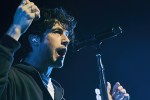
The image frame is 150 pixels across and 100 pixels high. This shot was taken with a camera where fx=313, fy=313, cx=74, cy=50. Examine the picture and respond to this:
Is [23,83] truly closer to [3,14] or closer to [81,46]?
[81,46]

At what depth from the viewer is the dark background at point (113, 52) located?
13.5 ft

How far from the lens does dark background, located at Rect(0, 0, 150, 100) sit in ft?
13.5

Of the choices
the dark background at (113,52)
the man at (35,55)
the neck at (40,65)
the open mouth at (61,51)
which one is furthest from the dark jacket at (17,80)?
the dark background at (113,52)

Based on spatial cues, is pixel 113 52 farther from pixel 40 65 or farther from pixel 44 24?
pixel 40 65

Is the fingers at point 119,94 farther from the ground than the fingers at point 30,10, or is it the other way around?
the fingers at point 30,10

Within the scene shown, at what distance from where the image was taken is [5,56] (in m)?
1.89

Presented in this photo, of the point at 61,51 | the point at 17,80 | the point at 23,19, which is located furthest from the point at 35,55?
the point at 23,19

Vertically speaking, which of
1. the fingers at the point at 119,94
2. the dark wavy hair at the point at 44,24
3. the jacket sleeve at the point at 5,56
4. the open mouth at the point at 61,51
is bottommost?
the fingers at the point at 119,94

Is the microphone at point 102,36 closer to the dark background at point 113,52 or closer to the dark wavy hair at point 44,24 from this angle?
the dark wavy hair at point 44,24

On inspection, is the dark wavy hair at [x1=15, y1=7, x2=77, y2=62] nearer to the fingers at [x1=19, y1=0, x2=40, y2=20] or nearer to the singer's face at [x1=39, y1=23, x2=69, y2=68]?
the singer's face at [x1=39, y1=23, x2=69, y2=68]

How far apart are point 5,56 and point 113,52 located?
2.52 m

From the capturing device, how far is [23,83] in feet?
7.36

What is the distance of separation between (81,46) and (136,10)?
72.1 inches

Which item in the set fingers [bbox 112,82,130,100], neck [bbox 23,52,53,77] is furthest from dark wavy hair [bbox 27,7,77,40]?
fingers [bbox 112,82,130,100]
